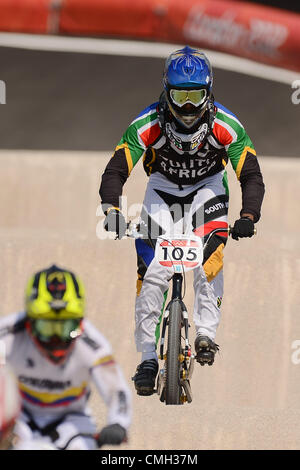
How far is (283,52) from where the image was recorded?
18.8 meters

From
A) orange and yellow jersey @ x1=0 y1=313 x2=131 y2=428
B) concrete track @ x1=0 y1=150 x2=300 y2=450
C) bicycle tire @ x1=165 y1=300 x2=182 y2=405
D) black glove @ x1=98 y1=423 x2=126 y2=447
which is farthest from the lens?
concrete track @ x1=0 y1=150 x2=300 y2=450

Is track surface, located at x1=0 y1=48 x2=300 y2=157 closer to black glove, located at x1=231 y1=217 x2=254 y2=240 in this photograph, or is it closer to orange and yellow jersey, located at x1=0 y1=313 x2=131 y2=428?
black glove, located at x1=231 y1=217 x2=254 y2=240

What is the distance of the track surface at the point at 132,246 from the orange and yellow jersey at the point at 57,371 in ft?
3.56

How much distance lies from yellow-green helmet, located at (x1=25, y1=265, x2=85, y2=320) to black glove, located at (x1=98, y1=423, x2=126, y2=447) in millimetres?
699

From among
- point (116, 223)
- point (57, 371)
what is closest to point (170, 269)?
point (116, 223)

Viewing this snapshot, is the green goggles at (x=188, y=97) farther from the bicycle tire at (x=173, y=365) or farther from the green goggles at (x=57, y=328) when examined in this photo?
the green goggles at (x=57, y=328)

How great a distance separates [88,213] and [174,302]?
8.23m

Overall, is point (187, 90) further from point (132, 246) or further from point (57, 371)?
point (132, 246)

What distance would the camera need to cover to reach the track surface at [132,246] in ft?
28.6

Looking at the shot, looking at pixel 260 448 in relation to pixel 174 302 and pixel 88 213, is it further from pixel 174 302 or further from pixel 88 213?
pixel 88 213

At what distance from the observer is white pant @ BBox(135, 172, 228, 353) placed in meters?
8.88

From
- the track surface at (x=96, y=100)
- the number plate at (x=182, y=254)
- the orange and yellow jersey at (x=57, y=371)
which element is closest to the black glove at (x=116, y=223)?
the number plate at (x=182, y=254)

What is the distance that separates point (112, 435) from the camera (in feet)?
21.2

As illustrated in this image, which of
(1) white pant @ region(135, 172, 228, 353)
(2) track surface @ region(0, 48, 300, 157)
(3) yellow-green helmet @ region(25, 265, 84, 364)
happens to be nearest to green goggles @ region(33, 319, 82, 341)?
(3) yellow-green helmet @ region(25, 265, 84, 364)
